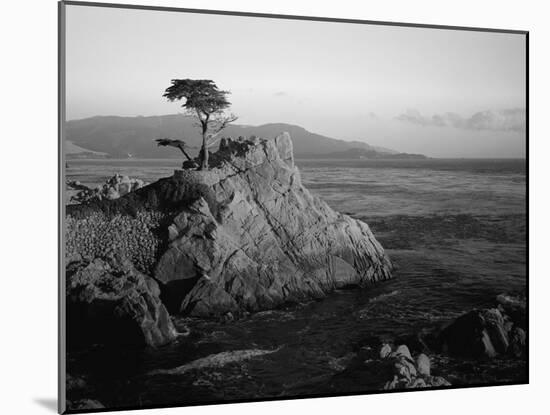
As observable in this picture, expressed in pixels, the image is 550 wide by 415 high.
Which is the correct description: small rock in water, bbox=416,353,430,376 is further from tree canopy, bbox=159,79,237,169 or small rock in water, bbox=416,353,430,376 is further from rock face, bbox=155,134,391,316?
tree canopy, bbox=159,79,237,169

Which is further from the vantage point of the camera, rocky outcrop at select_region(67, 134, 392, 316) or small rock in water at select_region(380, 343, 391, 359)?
small rock in water at select_region(380, 343, 391, 359)

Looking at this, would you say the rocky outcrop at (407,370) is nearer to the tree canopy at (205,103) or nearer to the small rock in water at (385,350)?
the small rock in water at (385,350)

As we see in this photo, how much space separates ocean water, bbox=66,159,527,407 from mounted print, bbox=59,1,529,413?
0.02 m

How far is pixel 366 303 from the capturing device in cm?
768

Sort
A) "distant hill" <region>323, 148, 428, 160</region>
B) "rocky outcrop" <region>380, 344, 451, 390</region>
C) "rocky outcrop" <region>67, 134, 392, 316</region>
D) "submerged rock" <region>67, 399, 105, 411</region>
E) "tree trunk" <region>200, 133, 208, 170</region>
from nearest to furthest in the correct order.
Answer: "submerged rock" <region>67, 399, 105, 411</region>
"rocky outcrop" <region>67, 134, 392, 316</region>
"tree trunk" <region>200, 133, 208, 170</region>
"rocky outcrop" <region>380, 344, 451, 390</region>
"distant hill" <region>323, 148, 428, 160</region>

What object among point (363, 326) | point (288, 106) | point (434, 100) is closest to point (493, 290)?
point (363, 326)

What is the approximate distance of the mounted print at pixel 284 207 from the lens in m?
7.04

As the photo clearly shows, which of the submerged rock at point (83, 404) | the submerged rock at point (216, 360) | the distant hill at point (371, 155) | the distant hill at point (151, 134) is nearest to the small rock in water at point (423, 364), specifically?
the submerged rock at point (216, 360)

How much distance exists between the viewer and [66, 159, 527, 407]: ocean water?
707cm

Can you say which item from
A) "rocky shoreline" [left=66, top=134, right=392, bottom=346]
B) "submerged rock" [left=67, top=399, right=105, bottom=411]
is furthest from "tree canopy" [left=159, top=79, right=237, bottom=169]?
"submerged rock" [left=67, top=399, right=105, bottom=411]

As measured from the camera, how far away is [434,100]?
26.2 ft

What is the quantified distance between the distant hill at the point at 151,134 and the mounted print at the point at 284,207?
17mm

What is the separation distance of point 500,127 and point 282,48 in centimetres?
221

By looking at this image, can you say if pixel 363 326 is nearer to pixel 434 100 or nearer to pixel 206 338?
pixel 206 338
